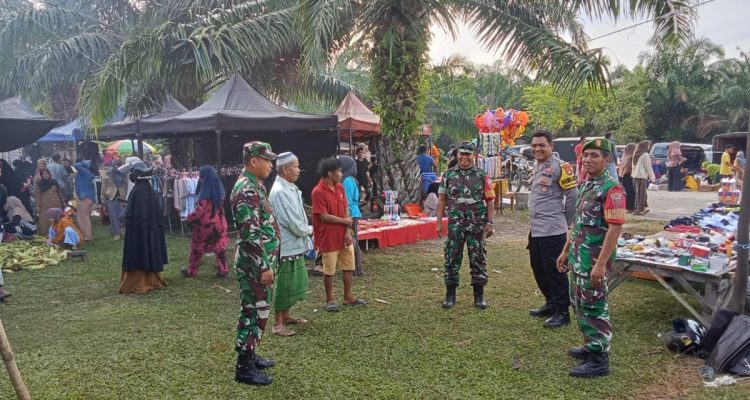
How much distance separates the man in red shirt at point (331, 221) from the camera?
5.13 meters

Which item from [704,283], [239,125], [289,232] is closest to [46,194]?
[239,125]

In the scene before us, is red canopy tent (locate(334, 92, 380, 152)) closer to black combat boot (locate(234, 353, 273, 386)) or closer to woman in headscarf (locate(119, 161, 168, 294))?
woman in headscarf (locate(119, 161, 168, 294))

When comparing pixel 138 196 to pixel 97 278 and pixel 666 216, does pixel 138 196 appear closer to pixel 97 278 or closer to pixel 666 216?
pixel 97 278

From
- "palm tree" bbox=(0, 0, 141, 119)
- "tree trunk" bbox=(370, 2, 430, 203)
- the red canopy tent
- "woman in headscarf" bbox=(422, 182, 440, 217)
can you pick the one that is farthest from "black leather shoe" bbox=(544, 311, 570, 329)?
"palm tree" bbox=(0, 0, 141, 119)

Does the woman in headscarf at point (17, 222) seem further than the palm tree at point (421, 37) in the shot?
Yes

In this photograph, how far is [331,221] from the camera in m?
5.12

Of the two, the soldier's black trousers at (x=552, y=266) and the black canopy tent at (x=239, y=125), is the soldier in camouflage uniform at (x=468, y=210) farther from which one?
the black canopy tent at (x=239, y=125)

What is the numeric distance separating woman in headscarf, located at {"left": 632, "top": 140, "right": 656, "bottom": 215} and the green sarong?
9514 mm

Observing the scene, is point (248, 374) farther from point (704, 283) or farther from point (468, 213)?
point (704, 283)

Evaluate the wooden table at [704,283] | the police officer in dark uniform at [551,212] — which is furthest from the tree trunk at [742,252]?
the police officer in dark uniform at [551,212]

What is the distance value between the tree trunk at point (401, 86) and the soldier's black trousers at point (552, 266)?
506 cm

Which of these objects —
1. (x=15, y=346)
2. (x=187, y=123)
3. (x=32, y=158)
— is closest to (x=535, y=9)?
(x=187, y=123)

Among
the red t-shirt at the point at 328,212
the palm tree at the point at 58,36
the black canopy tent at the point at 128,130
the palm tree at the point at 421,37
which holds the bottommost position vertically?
the red t-shirt at the point at 328,212

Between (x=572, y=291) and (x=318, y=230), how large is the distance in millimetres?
2403
